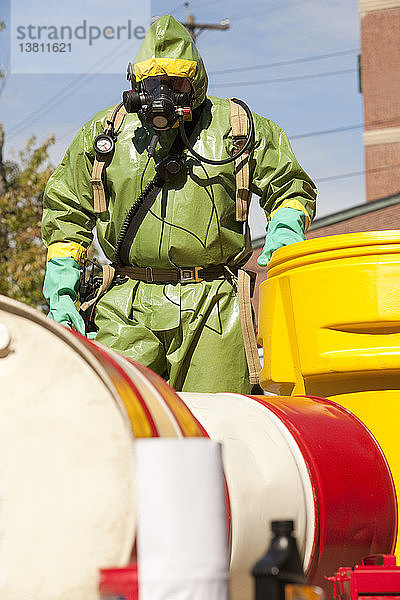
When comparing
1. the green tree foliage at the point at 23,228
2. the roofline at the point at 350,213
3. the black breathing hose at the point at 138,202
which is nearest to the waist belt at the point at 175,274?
the black breathing hose at the point at 138,202

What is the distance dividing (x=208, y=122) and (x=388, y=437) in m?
1.36

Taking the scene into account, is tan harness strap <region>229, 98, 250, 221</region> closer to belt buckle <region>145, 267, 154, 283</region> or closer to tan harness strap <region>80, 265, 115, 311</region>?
belt buckle <region>145, 267, 154, 283</region>

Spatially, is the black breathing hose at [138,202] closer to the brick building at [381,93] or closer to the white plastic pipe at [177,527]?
the white plastic pipe at [177,527]

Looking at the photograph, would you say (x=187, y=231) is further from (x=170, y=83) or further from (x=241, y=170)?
(x=170, y=83)

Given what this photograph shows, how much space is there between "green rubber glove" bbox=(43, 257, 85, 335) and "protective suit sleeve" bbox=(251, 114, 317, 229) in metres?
0.66

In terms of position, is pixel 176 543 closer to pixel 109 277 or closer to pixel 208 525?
pixel 208 525

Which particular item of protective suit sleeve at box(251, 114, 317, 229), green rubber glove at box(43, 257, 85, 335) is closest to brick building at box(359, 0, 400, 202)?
protective suit sleeve at box(251, 114, 317, 229)

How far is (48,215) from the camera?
340 cm

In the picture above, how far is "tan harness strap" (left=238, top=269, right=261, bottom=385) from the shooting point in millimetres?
3215

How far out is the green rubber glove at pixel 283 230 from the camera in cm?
301

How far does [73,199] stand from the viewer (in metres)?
3.37

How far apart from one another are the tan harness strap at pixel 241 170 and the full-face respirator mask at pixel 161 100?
0.57 ft

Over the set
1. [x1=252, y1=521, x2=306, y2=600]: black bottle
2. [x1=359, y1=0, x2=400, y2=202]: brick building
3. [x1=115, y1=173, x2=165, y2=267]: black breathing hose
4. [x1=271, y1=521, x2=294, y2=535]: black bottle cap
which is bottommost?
[x1=252, y1=521, x2=306, y2=600]: black bottle

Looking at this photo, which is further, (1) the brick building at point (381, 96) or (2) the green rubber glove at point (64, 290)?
(1) the brick building at point (381, 96)
